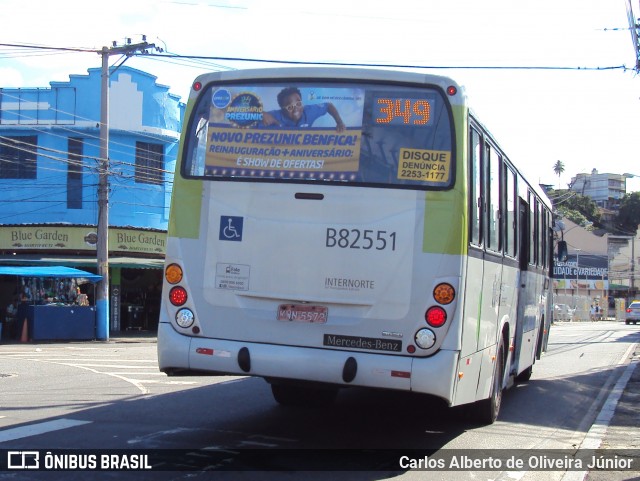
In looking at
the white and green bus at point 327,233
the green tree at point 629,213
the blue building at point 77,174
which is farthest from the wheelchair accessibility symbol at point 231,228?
the green tree at point 629,213

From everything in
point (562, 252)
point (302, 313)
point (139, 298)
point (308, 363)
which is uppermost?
point (562, 252)

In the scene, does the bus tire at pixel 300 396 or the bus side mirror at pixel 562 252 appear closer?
the bus tire at pixel 300 396

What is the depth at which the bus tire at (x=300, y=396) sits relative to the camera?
10062mm

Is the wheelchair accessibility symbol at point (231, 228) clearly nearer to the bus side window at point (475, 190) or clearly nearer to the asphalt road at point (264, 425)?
the asphalt road at point (264, 425)

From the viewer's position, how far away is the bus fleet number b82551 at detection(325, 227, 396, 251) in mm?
7039

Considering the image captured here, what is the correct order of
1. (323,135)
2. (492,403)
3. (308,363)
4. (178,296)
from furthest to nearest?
1. (492,403)
2. (178,296)
3. (323,135)
4. (308,363)

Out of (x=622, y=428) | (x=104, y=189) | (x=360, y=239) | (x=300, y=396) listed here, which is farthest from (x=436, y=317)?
(x=104, y=189)

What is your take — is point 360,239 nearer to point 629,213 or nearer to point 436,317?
point 436,317

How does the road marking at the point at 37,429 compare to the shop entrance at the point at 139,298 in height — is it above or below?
above

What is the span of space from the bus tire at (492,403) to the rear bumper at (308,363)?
2717 millimetres

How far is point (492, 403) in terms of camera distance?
962 centimetres

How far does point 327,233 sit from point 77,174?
2705 cm

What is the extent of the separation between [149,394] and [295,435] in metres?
3.51

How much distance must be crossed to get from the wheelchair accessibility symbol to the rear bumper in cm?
96
